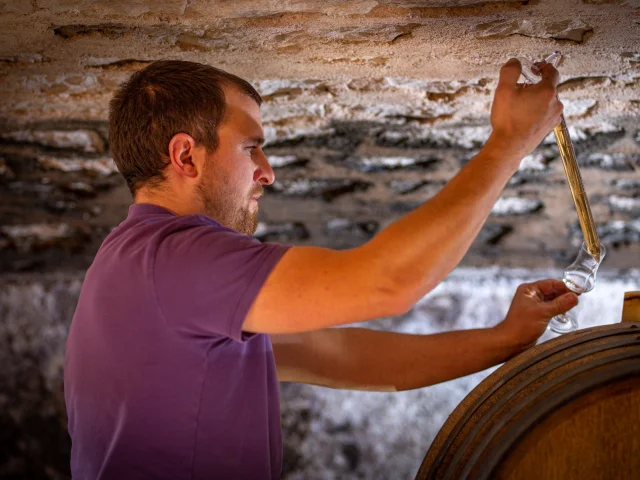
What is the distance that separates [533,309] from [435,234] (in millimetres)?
438

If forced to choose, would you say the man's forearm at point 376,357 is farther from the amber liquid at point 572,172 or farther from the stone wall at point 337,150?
the stone wall at point 337,150

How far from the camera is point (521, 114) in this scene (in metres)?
1.11

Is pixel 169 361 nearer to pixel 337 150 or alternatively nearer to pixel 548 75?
pixel 548 75

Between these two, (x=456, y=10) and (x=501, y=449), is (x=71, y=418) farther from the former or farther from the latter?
(x=456, y=10)

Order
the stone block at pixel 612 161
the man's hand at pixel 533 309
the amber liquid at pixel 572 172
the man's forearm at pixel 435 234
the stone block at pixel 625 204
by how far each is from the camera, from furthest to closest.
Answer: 1. the stone block at pixel 625 204
2. the stone block at pixel 612 161
3. the man's hand at pixel 533 309
4. the amber liquid at pixel 572 172
5. the man's forearm at pixel 435 234

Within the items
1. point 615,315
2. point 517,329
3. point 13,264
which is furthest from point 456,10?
point 13,264

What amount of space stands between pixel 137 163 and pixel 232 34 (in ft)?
1.18

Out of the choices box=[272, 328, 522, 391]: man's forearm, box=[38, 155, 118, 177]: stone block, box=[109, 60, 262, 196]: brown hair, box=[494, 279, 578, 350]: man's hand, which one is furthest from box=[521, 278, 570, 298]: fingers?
box=[38, 155, 118, 177]: stone block

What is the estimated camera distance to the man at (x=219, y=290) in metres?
1.02

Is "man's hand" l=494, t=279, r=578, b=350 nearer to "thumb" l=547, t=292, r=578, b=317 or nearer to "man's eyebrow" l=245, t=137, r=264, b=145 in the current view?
"thumb" l=547, t=292, r=578, b=317

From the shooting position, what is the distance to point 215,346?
115 centimetres

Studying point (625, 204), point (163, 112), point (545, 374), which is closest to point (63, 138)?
point (163, 112)

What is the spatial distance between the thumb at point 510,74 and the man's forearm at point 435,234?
0.53ft

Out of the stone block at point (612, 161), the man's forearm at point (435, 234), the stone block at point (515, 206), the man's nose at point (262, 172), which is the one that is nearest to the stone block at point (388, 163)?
the stone block at point (515, 206)
